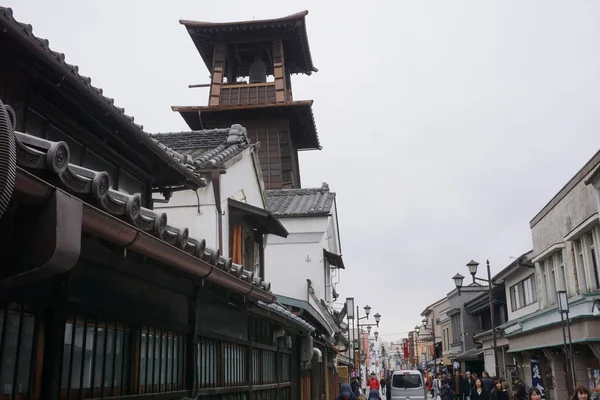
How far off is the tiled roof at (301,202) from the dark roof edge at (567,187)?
9.45m

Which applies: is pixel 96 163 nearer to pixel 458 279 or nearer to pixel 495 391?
pixel 495 391

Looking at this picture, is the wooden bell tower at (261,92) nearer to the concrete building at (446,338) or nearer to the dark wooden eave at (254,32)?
the dark wooden eave at (254,32)

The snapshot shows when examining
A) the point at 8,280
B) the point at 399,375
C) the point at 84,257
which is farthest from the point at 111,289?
the point at 399,375

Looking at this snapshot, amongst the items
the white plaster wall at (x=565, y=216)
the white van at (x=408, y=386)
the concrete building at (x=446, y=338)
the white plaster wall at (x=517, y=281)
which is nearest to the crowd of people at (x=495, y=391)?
the white van at (x=408, y=386)

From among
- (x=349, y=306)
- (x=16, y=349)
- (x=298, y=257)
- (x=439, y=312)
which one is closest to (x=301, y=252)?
(x=298, y=257)

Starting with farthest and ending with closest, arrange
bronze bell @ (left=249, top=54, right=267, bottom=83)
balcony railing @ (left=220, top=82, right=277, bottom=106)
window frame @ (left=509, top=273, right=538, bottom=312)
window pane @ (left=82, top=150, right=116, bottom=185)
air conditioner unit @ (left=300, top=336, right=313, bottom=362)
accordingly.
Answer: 1. window frame @ (left=509, top=273, right=538, bottom=312)
2. bronze bell @ (left=249, top=54, right=267, bottom=83)
3. balcony railing @ (left=220, top=82, right=277, bottom=106)
4. air conditioner unit @ (left=300, top=336, right=313, bottom=362)
5. window pane @ (left=82, top=150, right=116, bottom=185)

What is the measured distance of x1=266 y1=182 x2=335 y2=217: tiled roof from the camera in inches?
1008

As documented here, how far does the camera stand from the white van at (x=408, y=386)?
32.9 metres

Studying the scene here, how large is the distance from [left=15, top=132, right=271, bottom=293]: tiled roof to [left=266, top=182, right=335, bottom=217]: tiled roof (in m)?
19.8

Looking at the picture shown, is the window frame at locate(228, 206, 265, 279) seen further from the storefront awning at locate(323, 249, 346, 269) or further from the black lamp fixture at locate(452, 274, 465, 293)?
the black lamp fixture at locate(452, 274, 465, 293)

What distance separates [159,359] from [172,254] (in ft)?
8.16

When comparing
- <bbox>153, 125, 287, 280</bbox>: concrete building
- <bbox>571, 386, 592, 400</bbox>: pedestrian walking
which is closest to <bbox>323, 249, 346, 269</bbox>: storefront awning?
<bbox>153, 125, 287, 280</bbox>: concrete building

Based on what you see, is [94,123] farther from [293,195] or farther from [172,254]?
[293,195]

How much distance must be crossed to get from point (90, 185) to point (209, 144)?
12.2m
